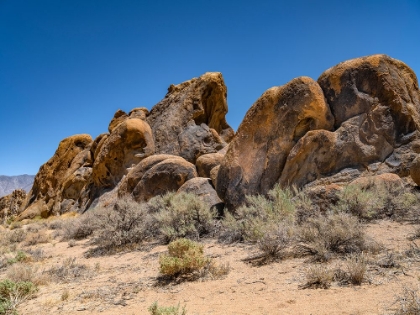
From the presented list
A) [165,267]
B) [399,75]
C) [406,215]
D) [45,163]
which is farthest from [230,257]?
[45,163]

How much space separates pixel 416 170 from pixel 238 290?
17.6 ft

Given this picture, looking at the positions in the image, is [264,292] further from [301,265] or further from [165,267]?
[165,267]

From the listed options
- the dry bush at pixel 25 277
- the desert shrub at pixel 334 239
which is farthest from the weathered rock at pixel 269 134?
the dry bush at pixel 25 277

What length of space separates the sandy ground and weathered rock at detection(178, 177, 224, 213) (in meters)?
3.74

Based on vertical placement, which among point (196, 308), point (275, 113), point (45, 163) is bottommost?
point (196, 308)

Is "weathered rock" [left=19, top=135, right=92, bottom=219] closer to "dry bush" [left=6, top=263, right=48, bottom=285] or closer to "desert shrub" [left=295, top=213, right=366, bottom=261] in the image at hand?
"dry bush" [left=6, top=263, right=48, bottom=285]

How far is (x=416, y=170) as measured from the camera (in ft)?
23.5

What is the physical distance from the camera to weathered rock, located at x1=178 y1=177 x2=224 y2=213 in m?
10.2

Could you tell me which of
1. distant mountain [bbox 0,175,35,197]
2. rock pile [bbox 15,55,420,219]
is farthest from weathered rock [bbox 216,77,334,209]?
distant mountain [bbox 0,175,35,197]

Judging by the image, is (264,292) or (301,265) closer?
(264,292)

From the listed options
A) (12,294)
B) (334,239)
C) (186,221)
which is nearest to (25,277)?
(12,294)

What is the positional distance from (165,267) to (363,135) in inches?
247

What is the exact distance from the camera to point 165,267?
16.2 feet

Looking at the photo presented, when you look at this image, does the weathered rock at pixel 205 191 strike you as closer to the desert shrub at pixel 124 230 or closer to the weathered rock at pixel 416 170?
the desert shrub at pixel 124 230
